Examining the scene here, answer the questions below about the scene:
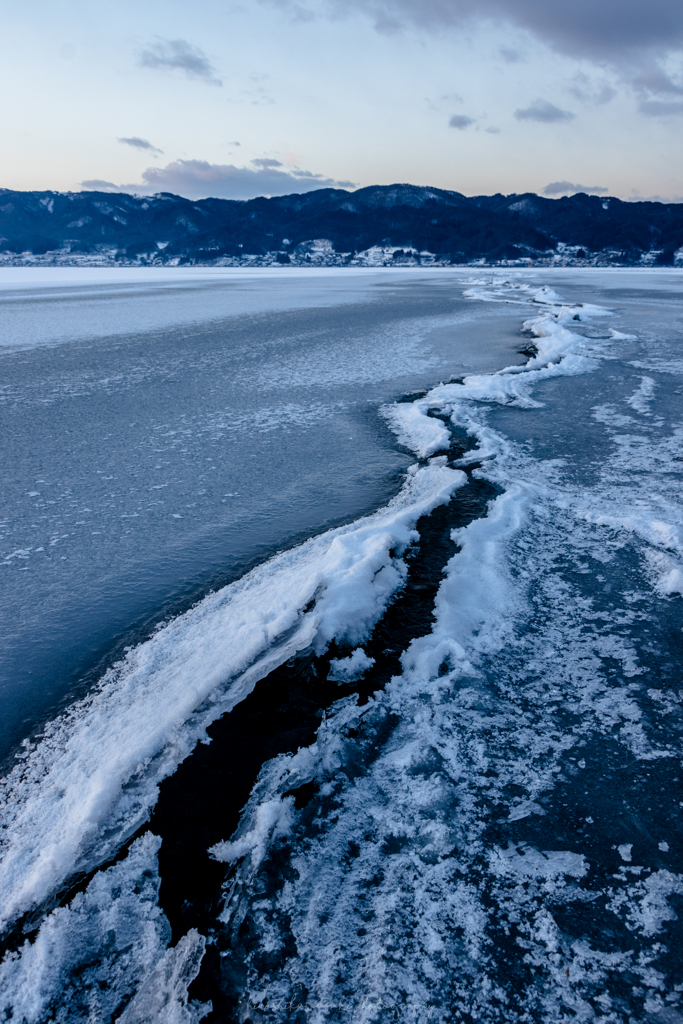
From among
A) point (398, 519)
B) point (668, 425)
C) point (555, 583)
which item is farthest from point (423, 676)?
point (668, 425)

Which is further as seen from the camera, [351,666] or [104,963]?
[351,666]

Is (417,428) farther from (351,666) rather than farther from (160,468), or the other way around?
(351,666)

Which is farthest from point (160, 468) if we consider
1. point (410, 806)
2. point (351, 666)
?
point (410, 806)

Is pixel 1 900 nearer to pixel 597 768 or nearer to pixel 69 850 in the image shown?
pixel 69 850

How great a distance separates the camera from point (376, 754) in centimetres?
272

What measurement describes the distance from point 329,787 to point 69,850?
1.18 m

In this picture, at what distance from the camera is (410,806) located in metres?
2.43

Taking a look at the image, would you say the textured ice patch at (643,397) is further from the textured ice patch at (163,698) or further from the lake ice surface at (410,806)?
the textured ice patch at (163,698)

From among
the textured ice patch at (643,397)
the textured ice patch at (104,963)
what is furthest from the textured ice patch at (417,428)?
the textured ice patch at (104,963)

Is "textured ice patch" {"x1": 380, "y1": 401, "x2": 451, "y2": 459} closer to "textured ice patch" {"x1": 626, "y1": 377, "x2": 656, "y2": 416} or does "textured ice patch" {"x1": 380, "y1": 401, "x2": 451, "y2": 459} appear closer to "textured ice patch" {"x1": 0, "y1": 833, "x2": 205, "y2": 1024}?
"textured ice patch" {"x1": 626, "y1": 377, "x2": 656, "y2": 416}

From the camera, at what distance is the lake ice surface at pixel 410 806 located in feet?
6.11

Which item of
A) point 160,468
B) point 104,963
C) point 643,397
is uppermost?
point 643,397

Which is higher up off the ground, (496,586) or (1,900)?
(496,586)

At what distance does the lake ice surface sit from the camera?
1861 millimetres
